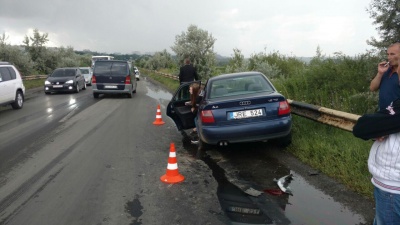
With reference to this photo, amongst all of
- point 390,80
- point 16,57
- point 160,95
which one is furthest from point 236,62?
point 16,57

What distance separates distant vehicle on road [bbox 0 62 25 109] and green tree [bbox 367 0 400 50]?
12.7m

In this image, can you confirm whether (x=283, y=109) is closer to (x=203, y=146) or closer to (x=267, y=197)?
(x=203, y=146)

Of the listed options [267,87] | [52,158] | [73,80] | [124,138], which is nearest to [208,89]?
[267,87]

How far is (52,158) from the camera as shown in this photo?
6.54 m

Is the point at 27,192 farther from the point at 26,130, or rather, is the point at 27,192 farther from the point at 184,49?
the point at 184,49

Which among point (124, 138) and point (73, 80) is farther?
point (73, 80)

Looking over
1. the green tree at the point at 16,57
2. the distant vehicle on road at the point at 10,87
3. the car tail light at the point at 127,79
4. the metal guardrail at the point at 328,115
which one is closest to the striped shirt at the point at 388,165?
the metal guardrail at the point at 328,115

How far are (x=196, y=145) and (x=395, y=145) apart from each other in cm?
576

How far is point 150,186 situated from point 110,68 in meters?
14.9

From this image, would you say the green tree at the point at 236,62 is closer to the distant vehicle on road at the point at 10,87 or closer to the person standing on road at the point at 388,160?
the distant vehicle on road at the point at 10,87

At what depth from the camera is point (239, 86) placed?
708cm

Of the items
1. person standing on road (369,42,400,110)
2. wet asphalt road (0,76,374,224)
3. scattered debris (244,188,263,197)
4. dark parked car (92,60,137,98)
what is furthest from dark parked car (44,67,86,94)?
person standing on road (369,42,400,110)

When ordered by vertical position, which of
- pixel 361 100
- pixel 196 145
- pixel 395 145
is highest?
pixel 395 145

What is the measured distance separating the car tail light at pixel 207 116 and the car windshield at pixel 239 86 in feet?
2.21
